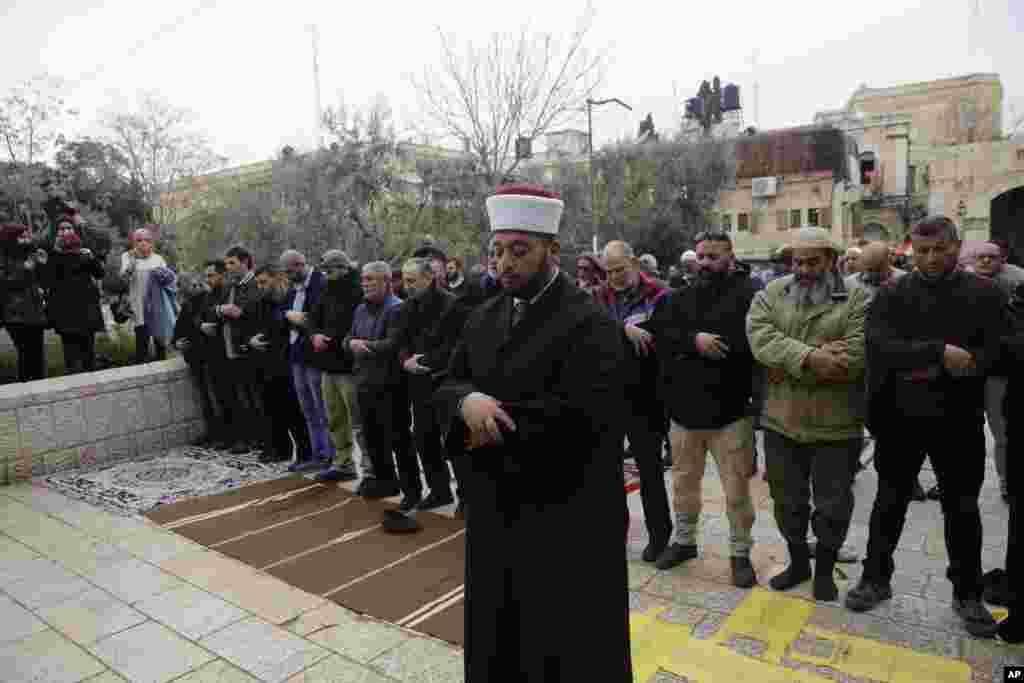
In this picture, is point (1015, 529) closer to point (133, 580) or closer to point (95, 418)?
point (133, 580)

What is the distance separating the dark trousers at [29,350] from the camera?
7.84 metres

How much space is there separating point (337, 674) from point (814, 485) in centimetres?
280

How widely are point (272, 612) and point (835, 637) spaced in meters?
3.13

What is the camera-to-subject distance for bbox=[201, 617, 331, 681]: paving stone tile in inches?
144

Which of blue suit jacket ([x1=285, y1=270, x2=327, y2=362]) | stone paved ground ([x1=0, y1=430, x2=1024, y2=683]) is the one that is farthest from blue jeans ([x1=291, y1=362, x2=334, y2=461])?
stone paved ground ([x1=0, y1=430, x2=1024, y2=683])

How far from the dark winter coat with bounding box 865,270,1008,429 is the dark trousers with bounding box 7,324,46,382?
8.14m

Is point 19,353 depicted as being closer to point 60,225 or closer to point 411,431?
point 60,225

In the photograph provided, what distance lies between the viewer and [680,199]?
31188 millimetres

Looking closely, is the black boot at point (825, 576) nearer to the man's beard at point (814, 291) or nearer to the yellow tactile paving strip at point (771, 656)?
the yellow tactile paving strip at point (771, 656)

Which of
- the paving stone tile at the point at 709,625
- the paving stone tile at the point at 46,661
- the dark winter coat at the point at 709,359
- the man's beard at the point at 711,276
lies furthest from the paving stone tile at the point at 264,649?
the man's beard at the point at 711,276

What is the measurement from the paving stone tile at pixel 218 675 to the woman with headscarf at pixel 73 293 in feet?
19.1

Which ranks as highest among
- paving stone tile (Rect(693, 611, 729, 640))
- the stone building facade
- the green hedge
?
the stone building facade

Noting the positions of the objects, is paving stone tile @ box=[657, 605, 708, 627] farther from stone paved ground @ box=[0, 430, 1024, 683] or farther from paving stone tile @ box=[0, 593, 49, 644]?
paving stone tile @ box=[0, 593, 49, 644]

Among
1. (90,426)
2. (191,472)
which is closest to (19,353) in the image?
(90,426)
